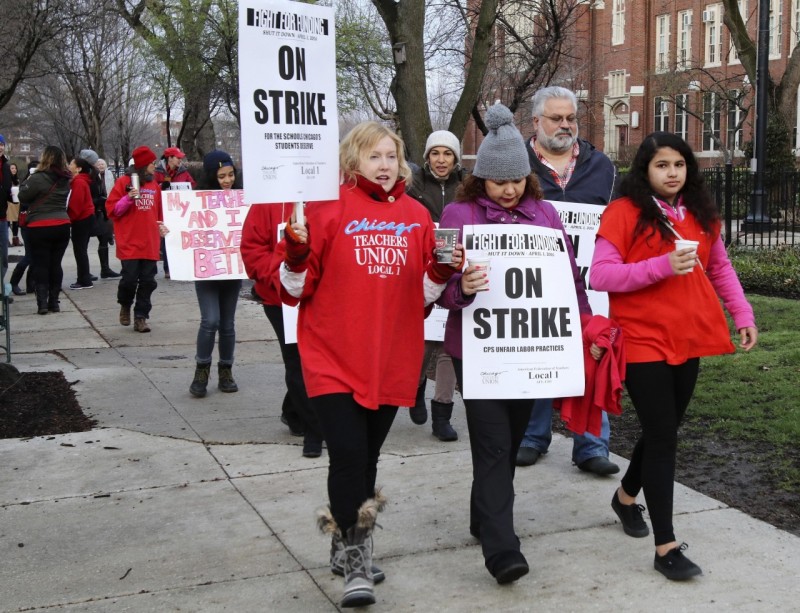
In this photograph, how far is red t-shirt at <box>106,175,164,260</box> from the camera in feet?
36.5

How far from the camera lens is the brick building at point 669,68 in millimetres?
42125

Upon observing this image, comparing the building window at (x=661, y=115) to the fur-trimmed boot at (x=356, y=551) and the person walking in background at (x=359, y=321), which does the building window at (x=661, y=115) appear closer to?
the person walking in background at (x=359, y=321)

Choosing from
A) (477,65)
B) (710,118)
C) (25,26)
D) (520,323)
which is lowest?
(520,323)

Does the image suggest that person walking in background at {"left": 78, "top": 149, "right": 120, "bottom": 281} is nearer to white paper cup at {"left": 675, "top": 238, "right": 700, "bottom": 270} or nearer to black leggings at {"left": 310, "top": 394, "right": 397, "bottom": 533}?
black leggings at {"left": 310, "top": 394, "right": 397, "bottom": 533}

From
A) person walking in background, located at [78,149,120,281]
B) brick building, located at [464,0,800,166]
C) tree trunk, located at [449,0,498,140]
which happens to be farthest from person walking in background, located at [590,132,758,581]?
brick building, located at [464,0,800,166]

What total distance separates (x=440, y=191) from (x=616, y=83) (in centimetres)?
4739

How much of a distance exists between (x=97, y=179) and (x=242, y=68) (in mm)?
13752

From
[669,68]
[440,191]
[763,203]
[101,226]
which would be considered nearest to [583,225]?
[440,191]

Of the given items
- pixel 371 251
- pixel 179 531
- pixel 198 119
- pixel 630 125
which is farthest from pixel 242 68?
pixel 630 125

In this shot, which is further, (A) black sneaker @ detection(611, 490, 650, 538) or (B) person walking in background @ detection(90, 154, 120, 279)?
(B) person walking in background @ detection(90, 154, 120, 279)

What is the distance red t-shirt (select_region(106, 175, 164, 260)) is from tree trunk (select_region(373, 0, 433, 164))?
2.98 m

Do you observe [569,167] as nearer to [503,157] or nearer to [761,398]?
[503,157]

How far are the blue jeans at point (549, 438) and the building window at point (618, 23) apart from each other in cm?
4788

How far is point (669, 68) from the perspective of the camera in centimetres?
4231
